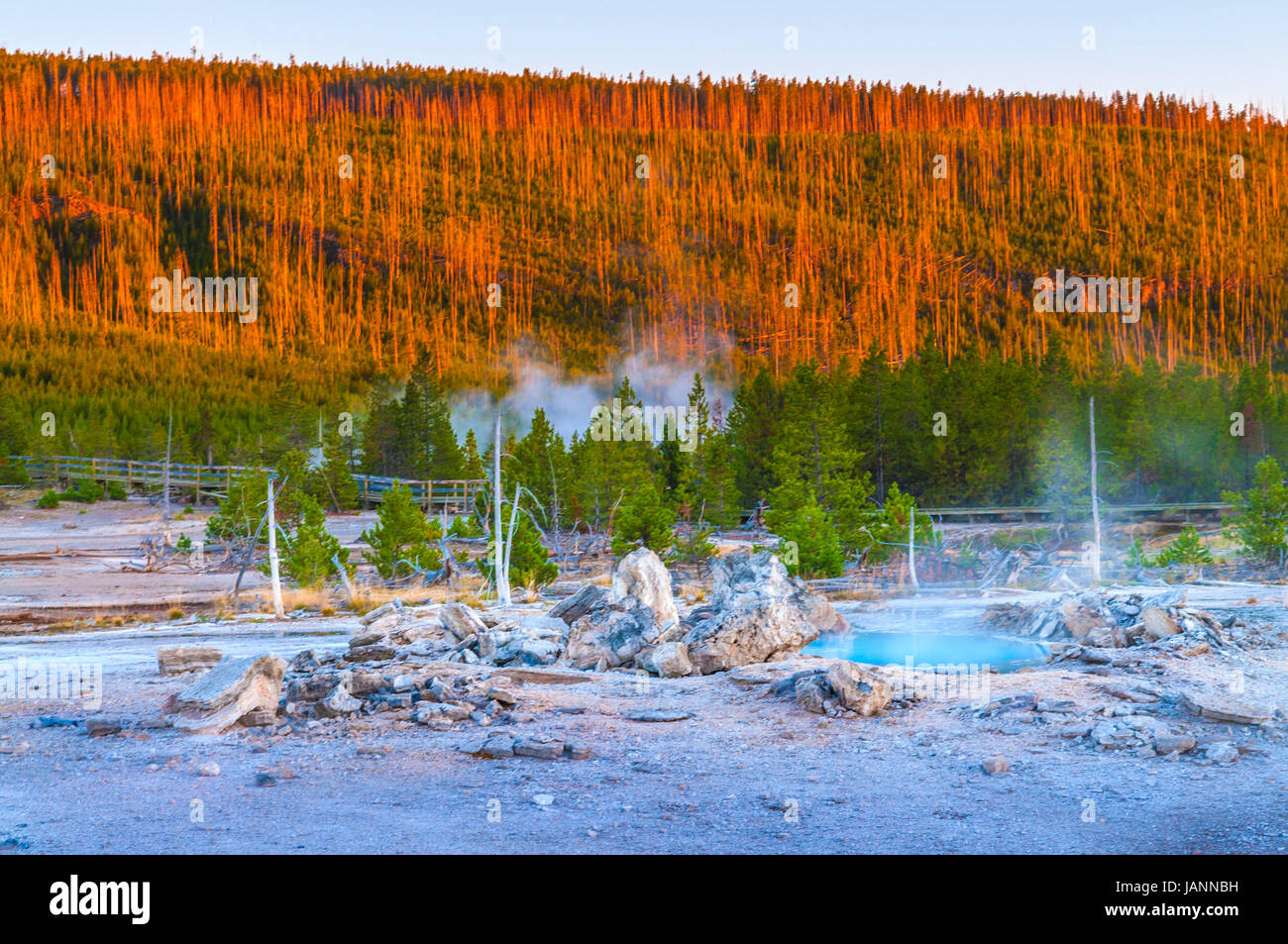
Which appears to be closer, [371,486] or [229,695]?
[229,695]

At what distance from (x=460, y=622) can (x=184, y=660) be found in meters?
3.66

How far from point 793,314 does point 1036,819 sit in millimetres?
114712

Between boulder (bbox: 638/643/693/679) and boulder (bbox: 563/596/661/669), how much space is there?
407 millimetres

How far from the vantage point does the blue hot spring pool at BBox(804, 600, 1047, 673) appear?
53.1 ft

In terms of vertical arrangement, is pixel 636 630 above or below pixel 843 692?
above

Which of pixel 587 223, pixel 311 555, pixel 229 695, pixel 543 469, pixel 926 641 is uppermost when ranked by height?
pixel 587 223

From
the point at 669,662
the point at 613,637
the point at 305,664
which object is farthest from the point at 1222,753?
the point at 305,664

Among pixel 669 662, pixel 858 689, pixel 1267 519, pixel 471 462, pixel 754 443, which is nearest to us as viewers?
pixel 858 689

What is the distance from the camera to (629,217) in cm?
13175

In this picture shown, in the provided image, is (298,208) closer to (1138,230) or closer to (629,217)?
(629,217)

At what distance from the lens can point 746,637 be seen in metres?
14.7

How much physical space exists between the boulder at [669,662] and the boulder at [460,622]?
2.64 metres

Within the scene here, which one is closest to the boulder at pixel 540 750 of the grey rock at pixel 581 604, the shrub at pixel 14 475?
the grey rock at pixel 581 604

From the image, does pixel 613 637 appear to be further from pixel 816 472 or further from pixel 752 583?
pixel 816 472
